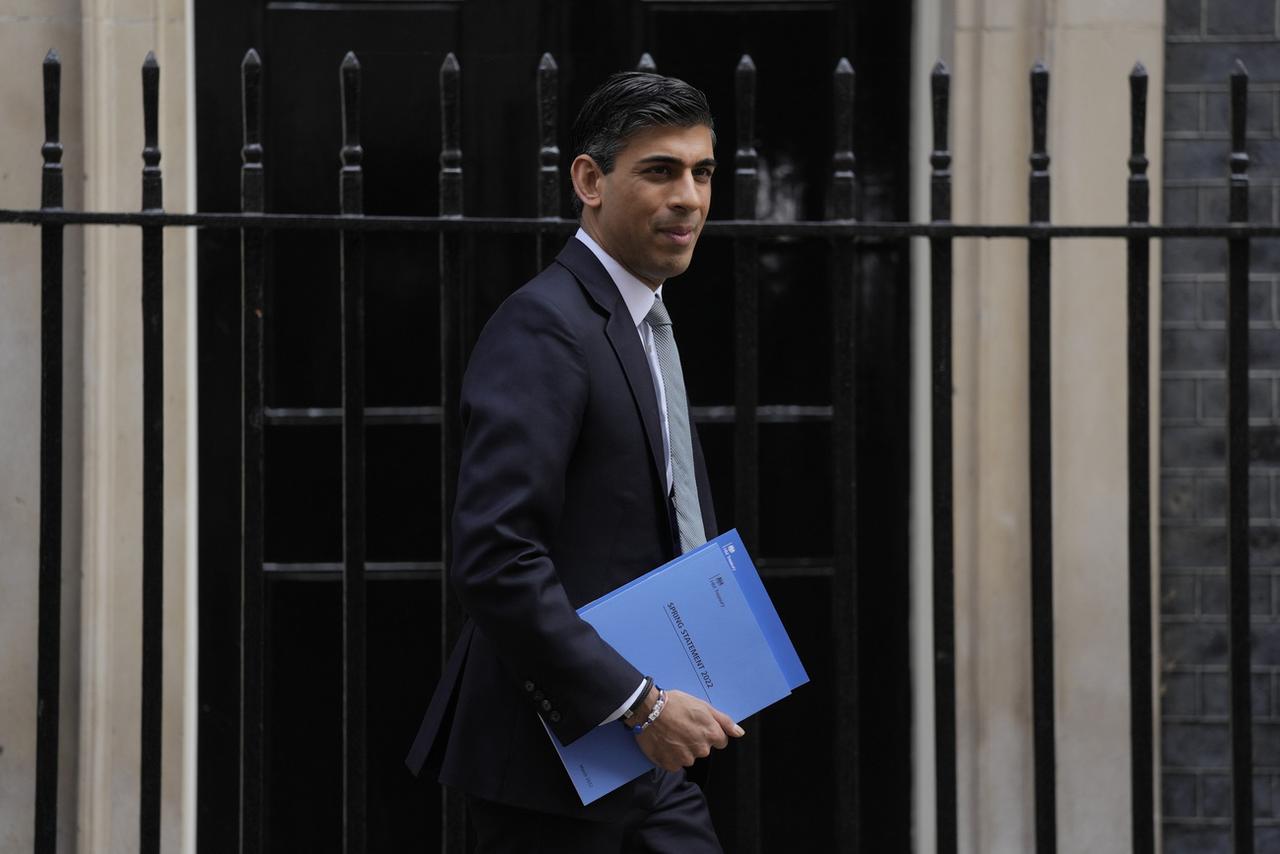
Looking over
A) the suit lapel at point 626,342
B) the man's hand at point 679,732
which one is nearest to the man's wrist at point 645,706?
the man's hand at point 679,732

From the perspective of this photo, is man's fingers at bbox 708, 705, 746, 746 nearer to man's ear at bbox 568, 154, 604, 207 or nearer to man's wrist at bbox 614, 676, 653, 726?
man's wrist at bbox 614, 676, 653, 726

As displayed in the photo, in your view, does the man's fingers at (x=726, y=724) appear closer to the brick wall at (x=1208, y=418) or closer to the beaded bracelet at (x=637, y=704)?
the beaded bracelet at (x=637, y=704)

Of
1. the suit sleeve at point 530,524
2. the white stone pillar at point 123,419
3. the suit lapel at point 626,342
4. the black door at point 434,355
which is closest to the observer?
the suit sleeve at point 530,524

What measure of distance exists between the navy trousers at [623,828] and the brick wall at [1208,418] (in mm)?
2554

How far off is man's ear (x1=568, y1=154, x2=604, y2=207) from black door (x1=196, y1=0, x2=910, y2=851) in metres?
2.30

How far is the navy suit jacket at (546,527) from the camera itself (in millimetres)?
Answer: 2242

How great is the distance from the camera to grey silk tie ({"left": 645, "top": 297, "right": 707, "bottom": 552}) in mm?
2541

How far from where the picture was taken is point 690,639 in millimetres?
2432

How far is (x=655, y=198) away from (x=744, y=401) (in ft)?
2.67

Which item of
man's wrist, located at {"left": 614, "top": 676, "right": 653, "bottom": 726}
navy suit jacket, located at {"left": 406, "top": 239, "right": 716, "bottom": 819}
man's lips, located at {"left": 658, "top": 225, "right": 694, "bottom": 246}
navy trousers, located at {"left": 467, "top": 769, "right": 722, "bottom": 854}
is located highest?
man's lips, located at {"left": 658, "top": 225, "right": 694, "bottom": 246}

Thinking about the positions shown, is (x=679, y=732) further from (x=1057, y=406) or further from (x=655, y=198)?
(x=1057, y=406)

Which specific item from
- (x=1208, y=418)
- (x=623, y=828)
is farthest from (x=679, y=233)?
(x=1208, y=418)

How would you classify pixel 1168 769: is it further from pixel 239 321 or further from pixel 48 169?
pixel 48 169

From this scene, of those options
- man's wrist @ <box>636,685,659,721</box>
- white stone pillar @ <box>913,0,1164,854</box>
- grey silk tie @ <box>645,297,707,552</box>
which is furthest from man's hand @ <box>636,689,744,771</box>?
white stone pillar @ <box>913,0,1164,854</box>
